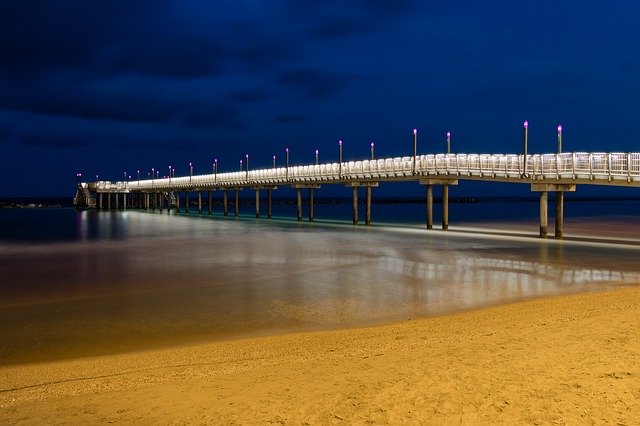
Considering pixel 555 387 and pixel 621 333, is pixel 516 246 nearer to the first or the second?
pixel 621 333

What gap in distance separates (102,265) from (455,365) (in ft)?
65.3

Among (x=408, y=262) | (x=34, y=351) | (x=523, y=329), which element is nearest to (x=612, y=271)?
(x=408, y=262)

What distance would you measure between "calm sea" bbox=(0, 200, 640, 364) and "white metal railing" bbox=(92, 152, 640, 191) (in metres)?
3.68

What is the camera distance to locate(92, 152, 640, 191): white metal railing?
2628 cm

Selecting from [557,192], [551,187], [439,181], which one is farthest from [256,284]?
[439,181]

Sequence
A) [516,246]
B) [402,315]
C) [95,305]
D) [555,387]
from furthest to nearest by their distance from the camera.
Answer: [516,246] < [95,305] < [402,315] < [555,387]

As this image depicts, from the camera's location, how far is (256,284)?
17.3 meters

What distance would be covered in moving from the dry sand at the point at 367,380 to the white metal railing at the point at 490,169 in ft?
61.9

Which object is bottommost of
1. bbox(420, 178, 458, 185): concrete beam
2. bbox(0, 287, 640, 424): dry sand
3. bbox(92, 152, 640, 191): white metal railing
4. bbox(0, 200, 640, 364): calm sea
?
bbox(0, 200, 640, 364): calm sea

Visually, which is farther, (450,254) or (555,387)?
(450,254)

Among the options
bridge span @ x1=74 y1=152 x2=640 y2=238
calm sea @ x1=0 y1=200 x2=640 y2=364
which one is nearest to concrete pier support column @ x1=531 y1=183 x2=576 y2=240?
bridge span @ x1=74 y1=152 x2=640 y2=238

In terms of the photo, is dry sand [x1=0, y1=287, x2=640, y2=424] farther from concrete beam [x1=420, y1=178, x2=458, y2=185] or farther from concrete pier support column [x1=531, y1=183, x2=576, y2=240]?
concrete beam [x1=420, y1=178, x2=458, y2=185]

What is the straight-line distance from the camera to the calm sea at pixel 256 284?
36.9 ft

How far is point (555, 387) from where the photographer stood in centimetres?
611
